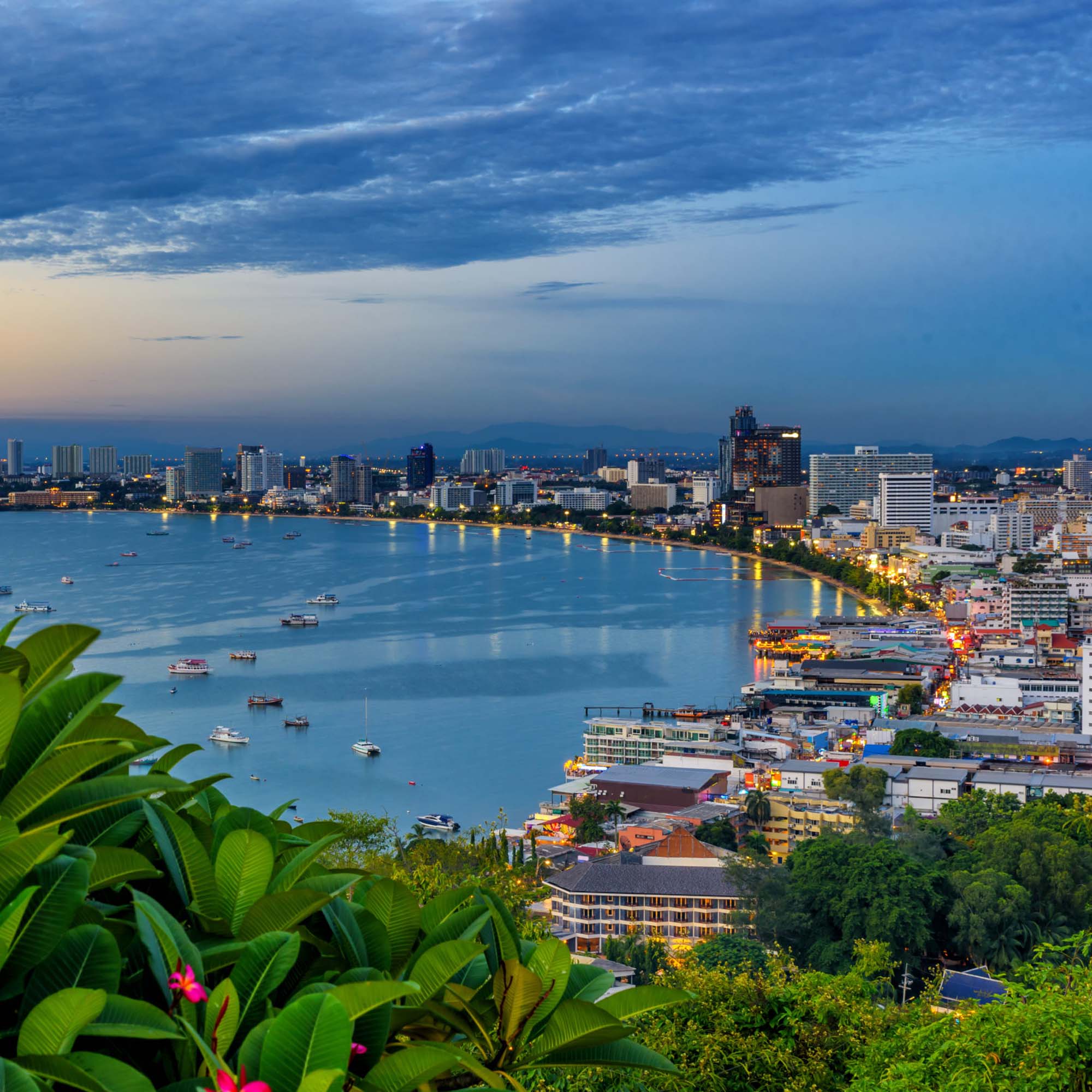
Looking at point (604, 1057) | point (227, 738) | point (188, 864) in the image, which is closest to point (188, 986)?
point (188, 864)

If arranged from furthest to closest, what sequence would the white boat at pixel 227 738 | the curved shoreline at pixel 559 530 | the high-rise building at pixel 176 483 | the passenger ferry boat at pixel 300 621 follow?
1. the high-rise building at pixel 176 483
2. the curved shoreline at pixel 559 530
3. the passenger ferry boat at pixel 300 621
4. the white boat at pixel 227 738

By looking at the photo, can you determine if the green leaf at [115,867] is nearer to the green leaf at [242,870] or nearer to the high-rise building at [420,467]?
the green leaf at [242,870]

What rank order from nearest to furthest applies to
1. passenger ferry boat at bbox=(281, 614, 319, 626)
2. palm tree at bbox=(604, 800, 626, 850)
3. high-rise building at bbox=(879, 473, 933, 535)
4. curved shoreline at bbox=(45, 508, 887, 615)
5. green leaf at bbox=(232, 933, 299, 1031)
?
green leaf at bbox=(232, 933, 299, 1031), palm tree at bbox=(604, 800, 626, 850), passenger ferry boat at bbox=(281, 614, 319, 626), curved shoreline at bbox=(45, 508, 887, 615), high-rise building at bbox=(879, 473, 933, 535)

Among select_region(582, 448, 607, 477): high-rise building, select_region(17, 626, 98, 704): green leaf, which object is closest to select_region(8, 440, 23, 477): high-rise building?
select_region(582, 448, 607, 477): high-rise building

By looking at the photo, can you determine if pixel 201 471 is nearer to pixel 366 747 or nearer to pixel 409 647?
pixel 409 647

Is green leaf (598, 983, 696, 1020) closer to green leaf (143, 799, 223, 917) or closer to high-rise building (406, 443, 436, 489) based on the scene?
green leaf (143, 799, 223, 917)

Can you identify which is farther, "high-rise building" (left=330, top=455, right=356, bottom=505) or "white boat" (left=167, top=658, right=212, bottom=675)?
"high-rise building" (left=330, top=455, right=356, bottom=505)

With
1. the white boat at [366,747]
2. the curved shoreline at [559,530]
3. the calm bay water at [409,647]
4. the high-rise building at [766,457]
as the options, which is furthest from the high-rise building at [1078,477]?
the white boat at [366,747]
